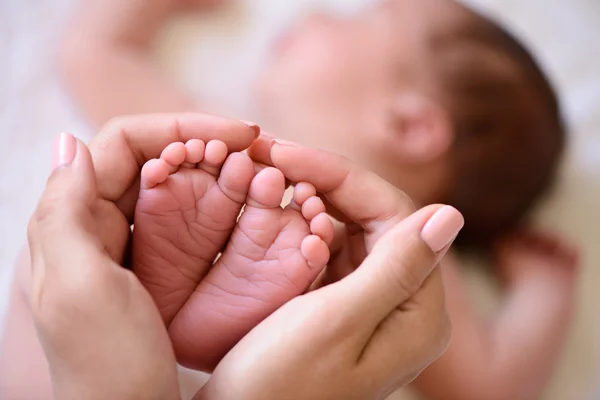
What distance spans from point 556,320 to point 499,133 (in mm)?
316

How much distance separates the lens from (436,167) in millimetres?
999

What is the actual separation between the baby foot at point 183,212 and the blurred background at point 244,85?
1.40 ft

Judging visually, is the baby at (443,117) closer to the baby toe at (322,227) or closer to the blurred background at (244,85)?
the blurred background at (244,85)

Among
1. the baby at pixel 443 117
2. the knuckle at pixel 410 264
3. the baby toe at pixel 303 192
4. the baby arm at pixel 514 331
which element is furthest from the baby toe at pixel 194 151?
the baby arm at pixel 514 331

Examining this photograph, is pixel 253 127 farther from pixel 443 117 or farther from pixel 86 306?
pixel 443 117

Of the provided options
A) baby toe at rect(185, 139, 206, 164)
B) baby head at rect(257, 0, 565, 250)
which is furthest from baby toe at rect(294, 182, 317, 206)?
baby head at rect(257, 0, 565, 250)

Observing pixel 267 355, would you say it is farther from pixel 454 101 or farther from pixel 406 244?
pixel 454 101

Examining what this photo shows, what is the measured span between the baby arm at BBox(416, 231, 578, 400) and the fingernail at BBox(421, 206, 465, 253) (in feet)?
1.33

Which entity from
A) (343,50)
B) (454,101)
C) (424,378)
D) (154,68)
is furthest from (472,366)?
(154,68)

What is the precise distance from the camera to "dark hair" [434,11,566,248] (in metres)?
1.01

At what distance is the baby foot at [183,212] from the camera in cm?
59

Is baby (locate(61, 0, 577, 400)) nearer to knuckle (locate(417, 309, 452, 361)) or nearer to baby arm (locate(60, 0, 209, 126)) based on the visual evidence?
baby arm (locate(60, 0, 209, 126))

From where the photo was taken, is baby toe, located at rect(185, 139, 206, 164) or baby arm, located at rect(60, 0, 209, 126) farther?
baby arm, located at rect(60, 0, 209, 126)

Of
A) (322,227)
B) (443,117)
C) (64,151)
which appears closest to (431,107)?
(443,117)
